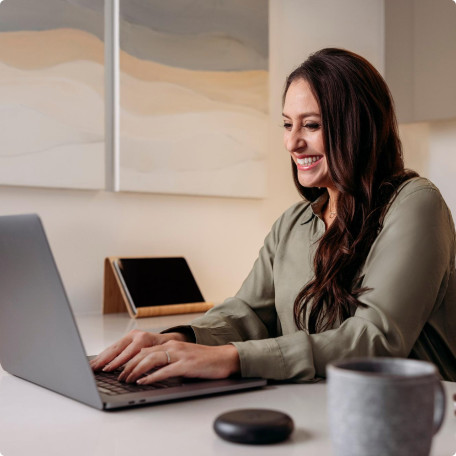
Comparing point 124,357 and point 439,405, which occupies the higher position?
point 439,405

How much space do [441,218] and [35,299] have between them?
708 mm

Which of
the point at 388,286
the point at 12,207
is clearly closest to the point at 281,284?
the point at 388,286

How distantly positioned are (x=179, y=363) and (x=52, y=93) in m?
1.47

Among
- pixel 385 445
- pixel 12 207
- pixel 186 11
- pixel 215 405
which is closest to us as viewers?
pixel 385 445

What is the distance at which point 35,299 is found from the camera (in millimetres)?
878

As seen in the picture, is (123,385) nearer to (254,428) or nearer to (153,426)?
(153,426)

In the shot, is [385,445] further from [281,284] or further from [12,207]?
[12,207]

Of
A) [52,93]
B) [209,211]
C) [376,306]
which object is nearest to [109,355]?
[376,306]

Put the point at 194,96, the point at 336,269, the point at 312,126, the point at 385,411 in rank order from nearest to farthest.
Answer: the point at 385,411, the point at 336,269, the point at 312,126, the point at 194,96

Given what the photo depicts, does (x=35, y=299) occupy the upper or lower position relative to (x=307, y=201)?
lower

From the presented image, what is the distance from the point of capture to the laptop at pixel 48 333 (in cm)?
81

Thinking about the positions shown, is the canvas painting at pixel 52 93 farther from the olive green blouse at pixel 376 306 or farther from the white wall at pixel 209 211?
the olive green blouse at pixel 376 306

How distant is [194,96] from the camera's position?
2514 mm

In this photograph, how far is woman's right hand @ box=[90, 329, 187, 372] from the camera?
104 centimetres
